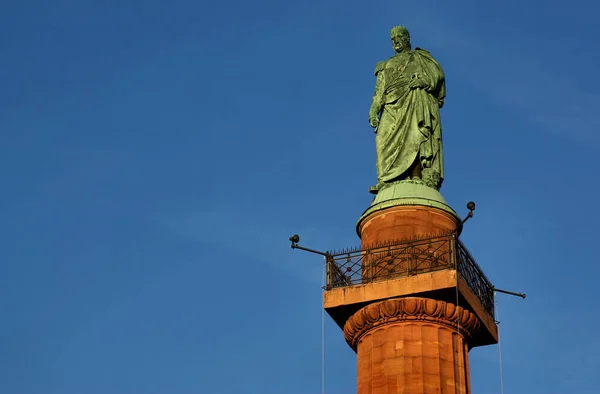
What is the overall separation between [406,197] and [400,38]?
636 cm

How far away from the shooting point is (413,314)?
32188 millimetres

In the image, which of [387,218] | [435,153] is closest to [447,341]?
[387,218]

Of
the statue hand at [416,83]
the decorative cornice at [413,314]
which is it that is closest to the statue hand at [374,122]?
the statue hand at [416,83]

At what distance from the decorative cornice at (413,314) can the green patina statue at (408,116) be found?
427cm

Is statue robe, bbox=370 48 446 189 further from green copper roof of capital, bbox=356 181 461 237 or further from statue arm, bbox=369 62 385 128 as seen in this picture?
green copper roof of capital, bbox=356 181 461 237

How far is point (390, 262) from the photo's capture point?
108 ft

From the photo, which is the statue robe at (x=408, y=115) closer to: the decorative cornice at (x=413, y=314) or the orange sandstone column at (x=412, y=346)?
the decorative cornice at (x=413, y=314)

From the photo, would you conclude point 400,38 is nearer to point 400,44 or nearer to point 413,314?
point 400,44

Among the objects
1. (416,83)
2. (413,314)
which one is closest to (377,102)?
(416,83)

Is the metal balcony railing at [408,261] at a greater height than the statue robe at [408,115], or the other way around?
the statue robe at [408,115]

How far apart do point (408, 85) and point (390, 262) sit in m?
6.41

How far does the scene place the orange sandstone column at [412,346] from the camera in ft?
103

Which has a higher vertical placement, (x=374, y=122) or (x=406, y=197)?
(x=374, y=122)

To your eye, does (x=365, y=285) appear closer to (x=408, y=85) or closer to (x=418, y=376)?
(x=418, y=376)
